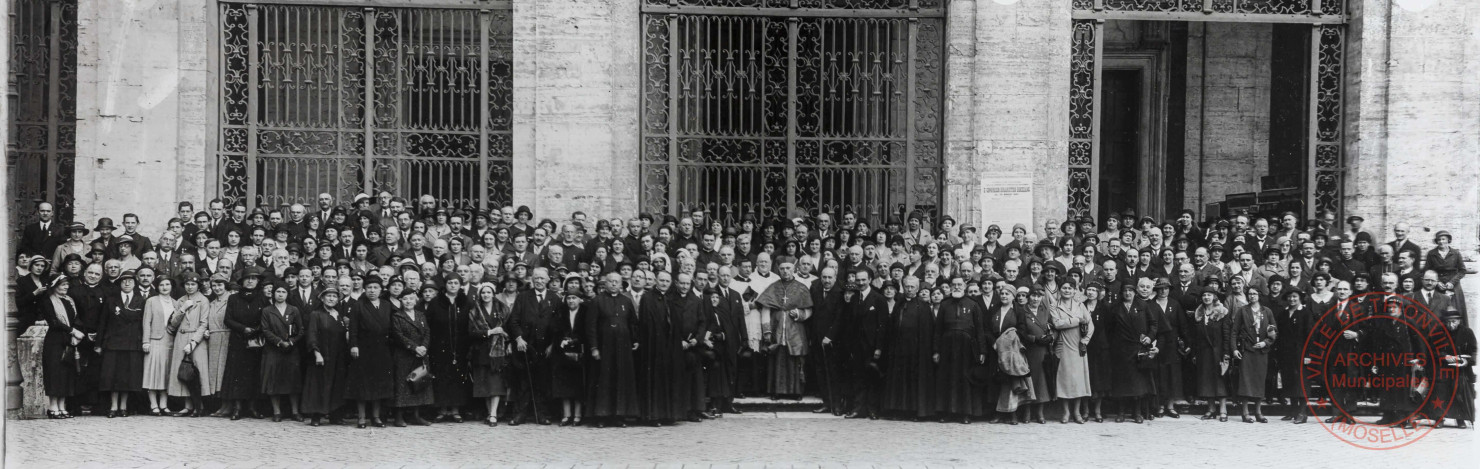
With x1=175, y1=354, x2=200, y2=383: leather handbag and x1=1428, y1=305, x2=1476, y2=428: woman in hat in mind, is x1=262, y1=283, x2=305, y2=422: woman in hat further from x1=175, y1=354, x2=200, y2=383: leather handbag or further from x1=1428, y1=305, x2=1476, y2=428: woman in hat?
x1=1428, y1=305, x2=1476, y2=428: woman in hat

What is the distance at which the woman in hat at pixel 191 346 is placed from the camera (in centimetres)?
1044

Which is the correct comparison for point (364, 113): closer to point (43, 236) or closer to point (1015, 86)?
point (43, 236)

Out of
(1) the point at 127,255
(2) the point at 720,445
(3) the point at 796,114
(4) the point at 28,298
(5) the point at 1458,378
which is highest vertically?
(3) the point at 796,114

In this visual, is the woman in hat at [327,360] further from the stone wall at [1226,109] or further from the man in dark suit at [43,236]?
the stone wall at [1226,109]

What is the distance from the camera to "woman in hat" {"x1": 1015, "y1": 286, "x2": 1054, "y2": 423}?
1055 centimetres

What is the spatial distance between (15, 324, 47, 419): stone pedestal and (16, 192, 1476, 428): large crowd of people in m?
0.10

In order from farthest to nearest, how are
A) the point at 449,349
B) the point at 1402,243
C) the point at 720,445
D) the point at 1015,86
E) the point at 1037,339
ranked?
the point at 1015,86 < the point at 1402,243 < the point at 1037,339 < the point at 449,349 < the point at 720,445

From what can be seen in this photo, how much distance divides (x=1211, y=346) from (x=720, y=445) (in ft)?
14.8

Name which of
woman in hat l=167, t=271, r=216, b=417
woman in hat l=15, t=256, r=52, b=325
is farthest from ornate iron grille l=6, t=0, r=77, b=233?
woman in hat l=167, t=271, r=216, b=417

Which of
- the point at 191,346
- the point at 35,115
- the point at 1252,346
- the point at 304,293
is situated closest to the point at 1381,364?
the point at 1252,346

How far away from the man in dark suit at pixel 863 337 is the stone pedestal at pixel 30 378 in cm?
643

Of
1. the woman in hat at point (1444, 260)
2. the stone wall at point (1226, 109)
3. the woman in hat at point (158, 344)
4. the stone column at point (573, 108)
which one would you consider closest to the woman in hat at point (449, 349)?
the woman in hat at point (158, 344)

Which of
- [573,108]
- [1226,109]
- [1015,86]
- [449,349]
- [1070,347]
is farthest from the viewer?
[1226,109]

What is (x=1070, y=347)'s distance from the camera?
10703mm
